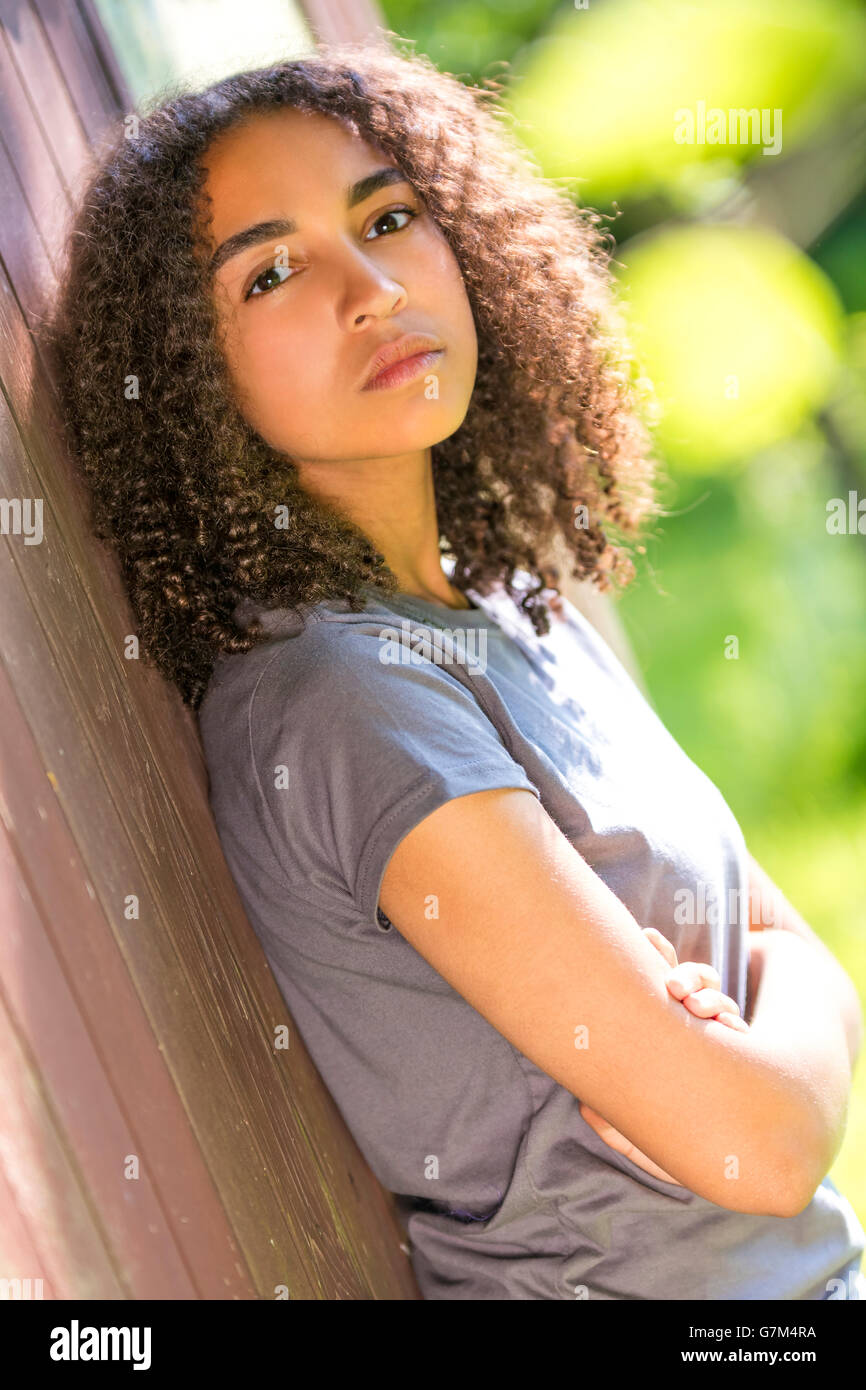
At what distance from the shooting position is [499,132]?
1.77 metres

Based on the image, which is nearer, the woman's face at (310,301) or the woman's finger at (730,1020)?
the woman's finger at (730,1020)

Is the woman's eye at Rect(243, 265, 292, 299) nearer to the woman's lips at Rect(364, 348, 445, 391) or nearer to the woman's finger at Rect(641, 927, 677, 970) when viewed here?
the woman's lips at Rect(364, 348, 445, 391)

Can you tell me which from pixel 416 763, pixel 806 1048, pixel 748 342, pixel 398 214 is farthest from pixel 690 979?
pixel 748 342

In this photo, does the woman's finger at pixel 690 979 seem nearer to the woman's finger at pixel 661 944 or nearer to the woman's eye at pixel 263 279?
the woman's finger at pixel 661 944

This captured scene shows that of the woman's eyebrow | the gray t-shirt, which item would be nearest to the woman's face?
the woman's eyebrow

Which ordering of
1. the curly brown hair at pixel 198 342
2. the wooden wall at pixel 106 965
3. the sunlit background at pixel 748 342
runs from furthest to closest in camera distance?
A: the sunlit background at pixel 748 342 → the curly brown hair at pixel 198 342 → the wooden wall at pixel 106 965

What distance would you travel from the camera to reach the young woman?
1.13 metres

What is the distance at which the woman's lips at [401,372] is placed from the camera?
142 centimetres

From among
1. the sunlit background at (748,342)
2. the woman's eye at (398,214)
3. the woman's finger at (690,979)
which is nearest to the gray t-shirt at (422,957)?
the woman's finger at (690,979)

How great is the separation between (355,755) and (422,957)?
0.23 metres

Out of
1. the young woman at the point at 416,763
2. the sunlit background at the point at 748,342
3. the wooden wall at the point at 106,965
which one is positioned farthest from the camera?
the sunlit background at the point at 748,342

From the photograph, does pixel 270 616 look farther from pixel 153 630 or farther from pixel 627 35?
pixel 627 35

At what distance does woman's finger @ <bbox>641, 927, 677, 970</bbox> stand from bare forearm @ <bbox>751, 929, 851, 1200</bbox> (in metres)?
0.10

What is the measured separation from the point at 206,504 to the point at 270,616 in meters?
0.18
